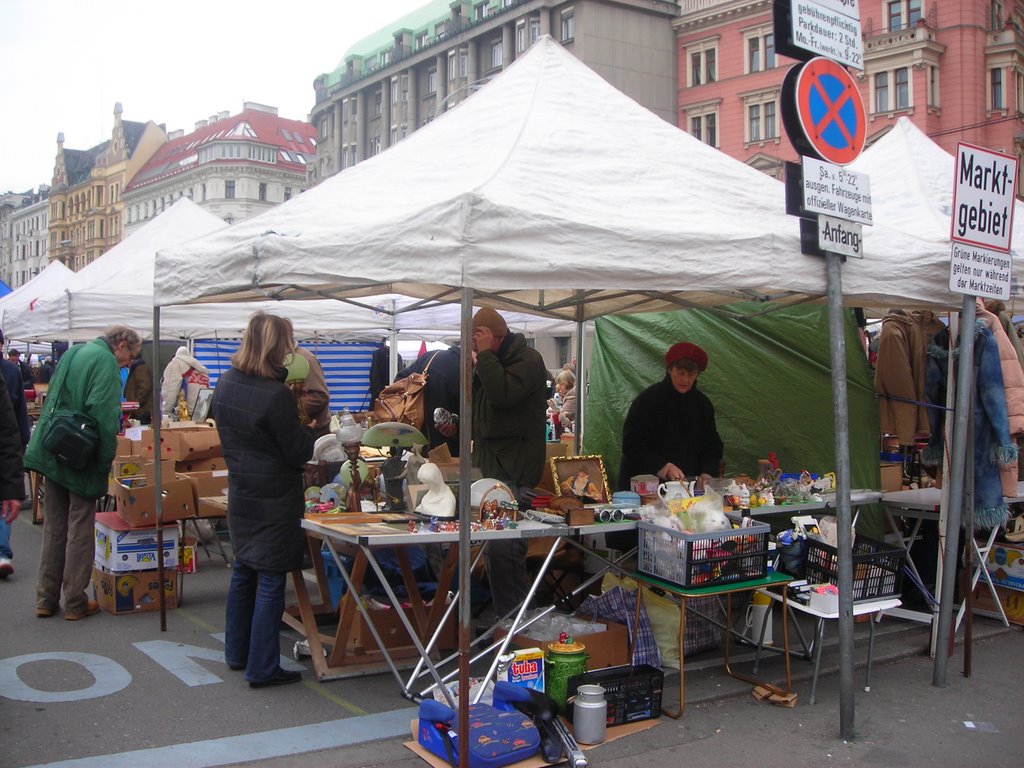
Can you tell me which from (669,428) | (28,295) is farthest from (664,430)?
(28,295)

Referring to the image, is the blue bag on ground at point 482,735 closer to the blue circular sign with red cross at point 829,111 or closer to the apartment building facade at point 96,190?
the blue circular sign with red cross at point 829,111

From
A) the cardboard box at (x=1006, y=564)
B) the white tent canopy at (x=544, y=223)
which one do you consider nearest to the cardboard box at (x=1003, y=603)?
the cardboard box at (x=1006, y=564)

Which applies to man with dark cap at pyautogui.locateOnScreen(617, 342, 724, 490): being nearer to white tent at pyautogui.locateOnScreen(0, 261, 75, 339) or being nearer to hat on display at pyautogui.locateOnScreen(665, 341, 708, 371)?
hat on display at pyautogui.locateOnScreen(665, 341, 708, 371)

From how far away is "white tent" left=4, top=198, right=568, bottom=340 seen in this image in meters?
8.96

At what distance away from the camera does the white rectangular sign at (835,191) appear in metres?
4.40

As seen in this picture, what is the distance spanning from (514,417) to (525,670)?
1.65 meters

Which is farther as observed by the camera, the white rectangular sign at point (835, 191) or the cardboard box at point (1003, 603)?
the cardboard box at point (1003, 603)

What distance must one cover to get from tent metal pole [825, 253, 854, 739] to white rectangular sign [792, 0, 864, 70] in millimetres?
1191

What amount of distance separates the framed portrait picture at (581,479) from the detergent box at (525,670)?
1120mm

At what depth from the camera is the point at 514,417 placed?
5.62 meters

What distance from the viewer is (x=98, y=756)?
3971 mm

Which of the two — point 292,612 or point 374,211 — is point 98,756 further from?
point 374,211

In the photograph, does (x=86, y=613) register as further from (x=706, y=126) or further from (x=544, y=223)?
(x=706, y=126)

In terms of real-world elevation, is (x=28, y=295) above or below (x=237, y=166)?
below
